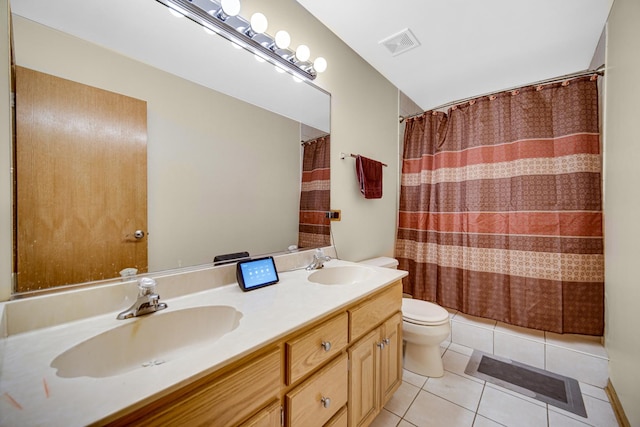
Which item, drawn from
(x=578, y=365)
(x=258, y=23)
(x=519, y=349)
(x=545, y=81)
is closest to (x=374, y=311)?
(x=258, y=23)

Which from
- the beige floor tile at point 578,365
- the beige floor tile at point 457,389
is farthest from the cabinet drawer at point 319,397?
the beige floor tile at point 578,365

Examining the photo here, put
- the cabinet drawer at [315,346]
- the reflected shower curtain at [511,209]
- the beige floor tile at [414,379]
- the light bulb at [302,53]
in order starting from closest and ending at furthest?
the cabinet drawer at [315,346]
the light bulb at [302,53]
the beige floor tile at [414,379]
the reflected shower curtain at [511,209]

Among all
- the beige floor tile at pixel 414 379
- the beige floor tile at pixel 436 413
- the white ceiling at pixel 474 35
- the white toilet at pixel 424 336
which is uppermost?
the white ceiling at pixel 474 35

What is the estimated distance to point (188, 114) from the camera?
3.34 ft

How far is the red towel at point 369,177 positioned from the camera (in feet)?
6.12

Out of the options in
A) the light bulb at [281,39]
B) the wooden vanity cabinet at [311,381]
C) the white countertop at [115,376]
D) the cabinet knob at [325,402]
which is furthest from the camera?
the light bulb at [281,39]

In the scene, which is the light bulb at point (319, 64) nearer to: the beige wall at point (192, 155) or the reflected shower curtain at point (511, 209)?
the beige wall at point (192, 155)

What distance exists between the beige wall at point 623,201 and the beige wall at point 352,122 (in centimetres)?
138

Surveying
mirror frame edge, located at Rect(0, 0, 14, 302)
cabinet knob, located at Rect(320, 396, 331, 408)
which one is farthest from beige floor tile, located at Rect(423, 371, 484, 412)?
mirror frame edge, located at Rect(0, 0, 14, 302)

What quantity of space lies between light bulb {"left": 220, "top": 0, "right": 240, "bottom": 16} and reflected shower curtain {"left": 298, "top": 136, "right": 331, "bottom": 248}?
69cm

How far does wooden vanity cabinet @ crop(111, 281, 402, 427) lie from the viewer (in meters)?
0.54

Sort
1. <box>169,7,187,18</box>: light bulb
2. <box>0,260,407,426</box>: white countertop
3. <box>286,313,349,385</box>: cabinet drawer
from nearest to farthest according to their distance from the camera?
1. <box>0,260,407,426</box>: white countertop
2. <box>286,313,349,385</box>: cabinet drawer
3. <box>169,7,187,18</box>: light bulb

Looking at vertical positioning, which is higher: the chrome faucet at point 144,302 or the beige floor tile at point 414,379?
the chrome faucet at point 144,302

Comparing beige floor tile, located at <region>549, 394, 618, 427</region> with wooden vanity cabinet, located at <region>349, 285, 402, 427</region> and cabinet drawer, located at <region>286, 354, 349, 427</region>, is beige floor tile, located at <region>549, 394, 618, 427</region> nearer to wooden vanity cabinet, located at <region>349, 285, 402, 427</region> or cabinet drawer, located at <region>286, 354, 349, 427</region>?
wooden vanity cabinet, located at <region>349, 285, 402, 427</region>
